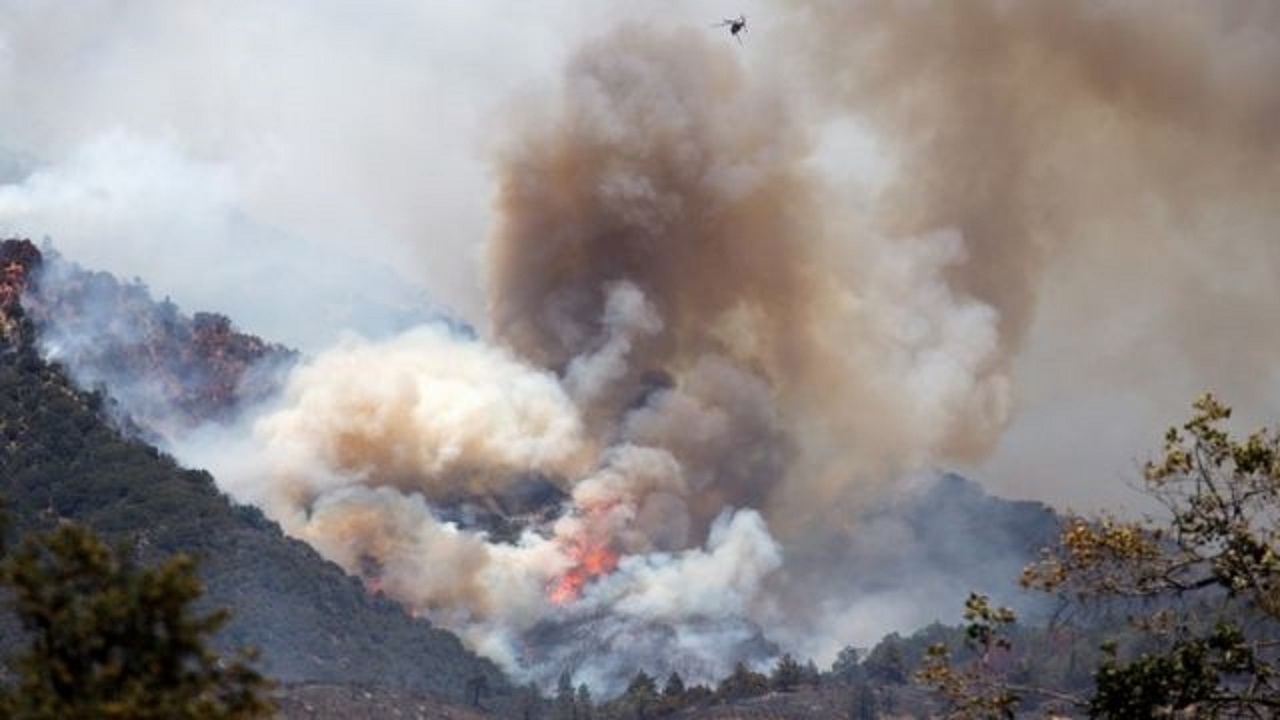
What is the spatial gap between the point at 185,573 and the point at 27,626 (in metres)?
3.23

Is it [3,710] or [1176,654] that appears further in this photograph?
[1176,654]

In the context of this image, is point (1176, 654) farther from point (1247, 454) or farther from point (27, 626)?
point (27, 626)

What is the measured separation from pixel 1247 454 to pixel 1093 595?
419cm

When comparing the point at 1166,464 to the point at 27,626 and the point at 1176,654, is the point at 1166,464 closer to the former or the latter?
the point at 1176,654

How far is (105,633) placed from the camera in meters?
26.6

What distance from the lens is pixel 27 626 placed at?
2706 centimetres

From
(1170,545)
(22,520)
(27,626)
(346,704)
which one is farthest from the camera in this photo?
(22,520)

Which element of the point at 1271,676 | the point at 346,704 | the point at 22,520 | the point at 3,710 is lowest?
the point at 1271,676

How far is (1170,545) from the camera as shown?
32.3m

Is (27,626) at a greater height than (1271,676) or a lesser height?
greater

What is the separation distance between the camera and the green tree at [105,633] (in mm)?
25875

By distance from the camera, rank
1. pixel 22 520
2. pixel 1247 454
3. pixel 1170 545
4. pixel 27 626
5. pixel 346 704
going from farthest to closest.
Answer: pixel 22 520, pixel 346 704, pixel 1170 545, pixel 1247 454, pixel 27 626

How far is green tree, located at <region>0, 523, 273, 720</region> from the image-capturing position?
84.9ft

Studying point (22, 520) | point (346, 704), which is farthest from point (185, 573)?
point (22, 520)
